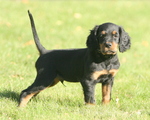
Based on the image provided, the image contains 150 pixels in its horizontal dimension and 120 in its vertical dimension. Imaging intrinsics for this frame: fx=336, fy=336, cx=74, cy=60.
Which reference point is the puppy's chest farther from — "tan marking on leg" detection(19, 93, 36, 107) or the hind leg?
"tan marking on leg" detection(19, 93, 36, 107)

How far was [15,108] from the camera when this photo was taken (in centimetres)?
477

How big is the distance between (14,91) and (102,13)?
7.85m

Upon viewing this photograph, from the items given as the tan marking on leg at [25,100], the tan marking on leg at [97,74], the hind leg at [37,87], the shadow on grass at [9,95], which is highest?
the tan marking on leg at [97,74]

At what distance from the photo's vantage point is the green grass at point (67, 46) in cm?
467

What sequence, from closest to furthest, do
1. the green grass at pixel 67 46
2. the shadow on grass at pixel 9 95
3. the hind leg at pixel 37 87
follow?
the green grass at pixel 67 46, the hind leg at pixel 37 87, the shadow on grass at pixel 9 95

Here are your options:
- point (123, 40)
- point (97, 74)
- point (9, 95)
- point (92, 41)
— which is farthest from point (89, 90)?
point (9, 95)

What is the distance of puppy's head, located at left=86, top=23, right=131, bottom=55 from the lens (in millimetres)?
4699

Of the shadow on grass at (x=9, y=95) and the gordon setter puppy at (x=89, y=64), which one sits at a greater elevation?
the gordon setter puppy at (x=89, y=64)

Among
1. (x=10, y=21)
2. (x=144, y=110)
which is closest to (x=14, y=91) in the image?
(x=144, y=110)

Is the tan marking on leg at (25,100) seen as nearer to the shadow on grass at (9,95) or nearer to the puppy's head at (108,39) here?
the shadow on grass at (9,95)

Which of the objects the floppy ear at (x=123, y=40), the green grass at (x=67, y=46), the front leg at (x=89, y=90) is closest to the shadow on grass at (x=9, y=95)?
the green grass at (x=67, y=46)

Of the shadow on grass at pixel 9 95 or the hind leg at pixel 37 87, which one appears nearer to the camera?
the hind leg at pixel 37 87

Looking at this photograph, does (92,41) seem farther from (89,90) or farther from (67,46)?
(67,46)

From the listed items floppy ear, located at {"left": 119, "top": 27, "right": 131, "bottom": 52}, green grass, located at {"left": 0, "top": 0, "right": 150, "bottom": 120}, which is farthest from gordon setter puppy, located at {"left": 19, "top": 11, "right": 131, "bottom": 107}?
green grass, located at {"left": 0, "top": 0, "right": 150, "bottom": 120}
